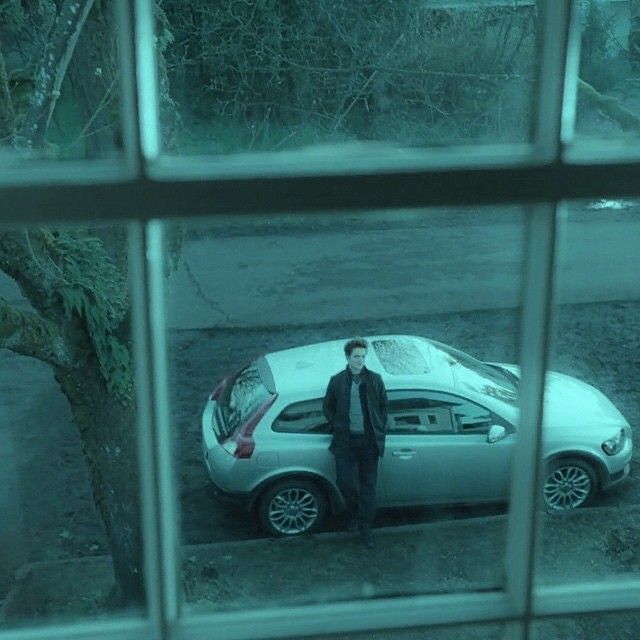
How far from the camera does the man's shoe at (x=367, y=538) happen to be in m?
0.97

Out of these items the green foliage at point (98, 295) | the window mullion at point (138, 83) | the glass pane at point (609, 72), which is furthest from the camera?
the green foliage at point (98, 295)

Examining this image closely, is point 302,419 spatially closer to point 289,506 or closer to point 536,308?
point 289,506

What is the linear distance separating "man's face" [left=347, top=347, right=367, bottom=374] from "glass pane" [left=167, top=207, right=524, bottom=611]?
12 mm

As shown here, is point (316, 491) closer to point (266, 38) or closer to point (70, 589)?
point (70, 589)

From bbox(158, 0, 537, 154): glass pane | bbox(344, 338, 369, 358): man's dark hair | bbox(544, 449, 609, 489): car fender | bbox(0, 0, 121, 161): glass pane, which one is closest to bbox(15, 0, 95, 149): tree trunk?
bbox(0, 0, 121, 161): glass pane

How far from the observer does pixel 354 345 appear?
0.91 metres

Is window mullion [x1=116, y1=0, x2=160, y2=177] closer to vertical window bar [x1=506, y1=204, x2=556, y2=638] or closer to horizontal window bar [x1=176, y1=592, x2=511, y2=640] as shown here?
vertical window bar [x1=506, y1=204, x2=556, y2=638]

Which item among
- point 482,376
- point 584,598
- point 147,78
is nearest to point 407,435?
point 482,376

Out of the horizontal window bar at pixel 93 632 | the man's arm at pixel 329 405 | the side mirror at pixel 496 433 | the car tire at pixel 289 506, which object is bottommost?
the horizontal window bar at pixel 93 632

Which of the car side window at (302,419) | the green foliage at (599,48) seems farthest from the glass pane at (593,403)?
the car side window at (302,419)

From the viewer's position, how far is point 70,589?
95 cm

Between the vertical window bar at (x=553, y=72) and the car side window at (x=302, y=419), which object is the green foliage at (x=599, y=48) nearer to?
the vertical window bar at (x=553, y=72)

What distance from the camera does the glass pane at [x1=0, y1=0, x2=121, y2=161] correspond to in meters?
0.82

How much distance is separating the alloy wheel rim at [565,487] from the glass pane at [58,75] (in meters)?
0.54
